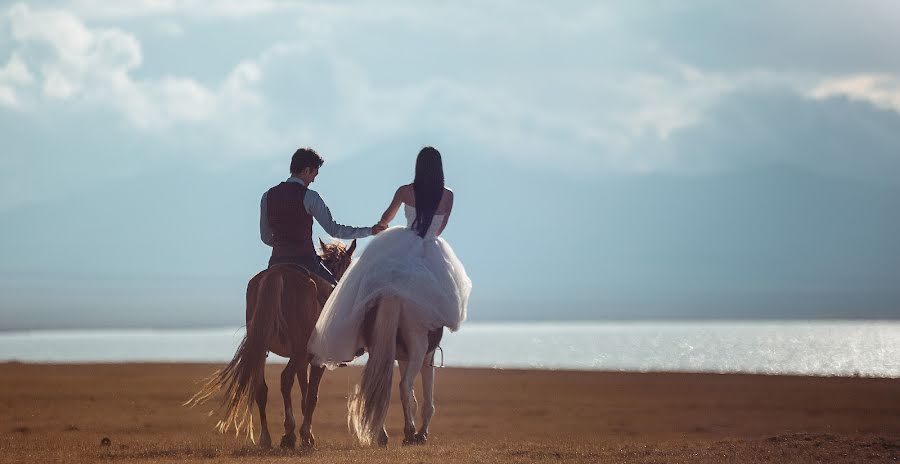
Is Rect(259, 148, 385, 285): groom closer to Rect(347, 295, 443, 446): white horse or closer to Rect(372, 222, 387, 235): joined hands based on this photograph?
Rect(372, 222, 387, 235): joined hands

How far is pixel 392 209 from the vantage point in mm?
12977

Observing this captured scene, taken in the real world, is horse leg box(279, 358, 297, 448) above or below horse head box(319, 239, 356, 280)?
below

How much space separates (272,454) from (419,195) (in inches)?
119

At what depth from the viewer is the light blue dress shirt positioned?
13086 millimetres

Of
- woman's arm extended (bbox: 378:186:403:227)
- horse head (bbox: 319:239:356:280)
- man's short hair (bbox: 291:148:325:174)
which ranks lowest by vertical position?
horse head (bbox: 319:239:356:280)

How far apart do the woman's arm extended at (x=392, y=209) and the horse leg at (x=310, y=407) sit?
1.68 metres

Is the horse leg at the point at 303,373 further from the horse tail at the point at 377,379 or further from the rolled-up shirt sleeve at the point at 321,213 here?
the rolled-up shirt sleeve at the point at 321,213

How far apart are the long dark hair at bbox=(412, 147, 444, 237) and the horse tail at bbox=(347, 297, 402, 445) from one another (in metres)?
1.04


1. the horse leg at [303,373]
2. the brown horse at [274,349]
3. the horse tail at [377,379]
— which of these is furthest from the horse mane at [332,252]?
the horse tail at [377,379]

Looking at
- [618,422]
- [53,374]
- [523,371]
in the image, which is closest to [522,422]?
[618,422]

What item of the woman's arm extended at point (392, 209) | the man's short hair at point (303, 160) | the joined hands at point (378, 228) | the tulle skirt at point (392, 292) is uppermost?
the man's short hair at point (303, 160)

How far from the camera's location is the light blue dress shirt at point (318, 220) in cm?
1309

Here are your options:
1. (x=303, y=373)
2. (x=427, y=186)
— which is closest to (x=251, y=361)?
(x=303, y=373)

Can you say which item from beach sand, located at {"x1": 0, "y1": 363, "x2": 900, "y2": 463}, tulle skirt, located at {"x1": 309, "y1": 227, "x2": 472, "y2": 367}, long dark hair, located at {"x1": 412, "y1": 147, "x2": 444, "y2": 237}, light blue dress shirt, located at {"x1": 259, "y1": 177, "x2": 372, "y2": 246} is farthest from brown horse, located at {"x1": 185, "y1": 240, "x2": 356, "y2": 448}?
long dark hair, located at {"x1": 412, "y1": 147, "x2": 444, "y2": 237}
